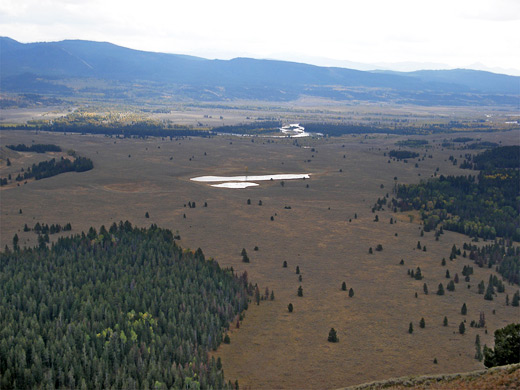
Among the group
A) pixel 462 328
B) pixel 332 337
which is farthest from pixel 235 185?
pixel 462 328

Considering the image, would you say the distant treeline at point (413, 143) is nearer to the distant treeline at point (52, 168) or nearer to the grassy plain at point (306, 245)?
the grassy plain at point (306, 245)

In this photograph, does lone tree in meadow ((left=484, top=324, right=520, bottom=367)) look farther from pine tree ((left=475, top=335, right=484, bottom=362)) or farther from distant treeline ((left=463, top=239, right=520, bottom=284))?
distant treeline ((left=463, top=239, right=520, bottom=284))

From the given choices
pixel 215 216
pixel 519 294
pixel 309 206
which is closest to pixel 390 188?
pixel 309 206

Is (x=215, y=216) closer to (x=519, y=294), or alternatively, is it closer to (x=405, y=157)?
(x=519, y=294)

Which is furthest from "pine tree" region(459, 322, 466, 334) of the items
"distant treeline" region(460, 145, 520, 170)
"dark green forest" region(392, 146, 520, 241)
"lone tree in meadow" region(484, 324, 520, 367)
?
"distant treeline" region(460, 145, 520, 170)

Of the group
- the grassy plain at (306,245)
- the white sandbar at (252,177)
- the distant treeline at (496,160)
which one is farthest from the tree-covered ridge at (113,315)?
the distant treeline at (496,160)

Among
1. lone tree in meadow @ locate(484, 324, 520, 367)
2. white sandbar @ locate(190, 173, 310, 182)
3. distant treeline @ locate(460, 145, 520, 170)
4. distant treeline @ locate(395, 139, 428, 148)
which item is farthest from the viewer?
distant treeline @ locate(395, 139, 428, 148)
